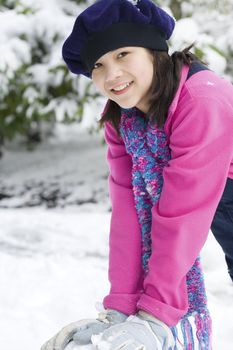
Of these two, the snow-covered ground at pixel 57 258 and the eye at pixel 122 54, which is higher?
the eye at pixel 122 54

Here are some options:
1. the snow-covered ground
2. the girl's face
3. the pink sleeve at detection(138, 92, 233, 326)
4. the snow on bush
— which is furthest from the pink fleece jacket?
the snow on bush

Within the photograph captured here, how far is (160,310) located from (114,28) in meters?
0.89

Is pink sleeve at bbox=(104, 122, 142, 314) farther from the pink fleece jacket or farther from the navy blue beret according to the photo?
the navy blue beret

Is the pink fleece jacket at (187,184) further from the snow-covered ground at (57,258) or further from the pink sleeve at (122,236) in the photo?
the snow-covered ground at (57,258)

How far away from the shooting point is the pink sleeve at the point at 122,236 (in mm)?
1836

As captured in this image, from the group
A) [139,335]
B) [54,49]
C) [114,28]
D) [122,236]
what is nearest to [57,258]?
[122,236]

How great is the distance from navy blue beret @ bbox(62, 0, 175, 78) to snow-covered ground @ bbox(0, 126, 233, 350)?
95 centimetres

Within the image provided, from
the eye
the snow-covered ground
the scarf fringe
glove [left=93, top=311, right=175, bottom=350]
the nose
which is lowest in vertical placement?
the snow-covered ground

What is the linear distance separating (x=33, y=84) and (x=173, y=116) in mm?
3782

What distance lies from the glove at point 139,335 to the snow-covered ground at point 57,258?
0.14 m

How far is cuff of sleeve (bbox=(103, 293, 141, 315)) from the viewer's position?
1.77 m

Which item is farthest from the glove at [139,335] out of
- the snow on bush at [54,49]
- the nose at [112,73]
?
the snow on bush at [54,49]

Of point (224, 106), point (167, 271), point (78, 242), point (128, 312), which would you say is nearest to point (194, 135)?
point (224, 106)

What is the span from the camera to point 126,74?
1.67 meters
